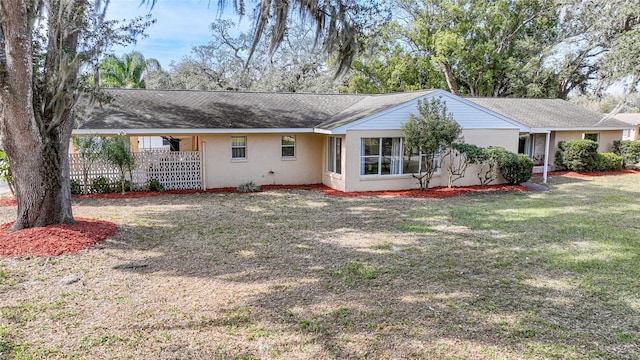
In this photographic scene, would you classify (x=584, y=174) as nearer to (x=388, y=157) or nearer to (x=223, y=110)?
(x=388, y=157)

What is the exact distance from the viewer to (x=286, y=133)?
1527 cm

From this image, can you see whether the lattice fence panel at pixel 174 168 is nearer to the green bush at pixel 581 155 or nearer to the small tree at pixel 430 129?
the small tree at pixel 430 129

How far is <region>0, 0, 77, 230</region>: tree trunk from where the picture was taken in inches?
276

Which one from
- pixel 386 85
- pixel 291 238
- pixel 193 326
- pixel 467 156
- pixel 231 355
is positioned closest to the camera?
pixel 231 355

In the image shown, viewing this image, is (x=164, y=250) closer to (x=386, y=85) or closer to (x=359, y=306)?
(x=359, y=306)

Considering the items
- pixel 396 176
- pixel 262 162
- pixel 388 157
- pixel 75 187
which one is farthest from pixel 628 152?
pixel 75 187

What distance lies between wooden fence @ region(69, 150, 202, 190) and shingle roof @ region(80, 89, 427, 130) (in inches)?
46.6

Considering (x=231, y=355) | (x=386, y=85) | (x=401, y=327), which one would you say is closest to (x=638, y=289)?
(x=401, y=327)

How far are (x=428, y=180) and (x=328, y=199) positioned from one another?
3.97 metres

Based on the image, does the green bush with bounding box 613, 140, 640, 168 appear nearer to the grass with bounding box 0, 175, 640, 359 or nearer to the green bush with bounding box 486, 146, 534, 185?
the green bush with bounding box 486, 146, 534, 185

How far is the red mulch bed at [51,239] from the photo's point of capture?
6.94 metres

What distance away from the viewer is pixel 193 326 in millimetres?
4609

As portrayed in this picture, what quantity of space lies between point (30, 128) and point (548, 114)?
21.4 metres

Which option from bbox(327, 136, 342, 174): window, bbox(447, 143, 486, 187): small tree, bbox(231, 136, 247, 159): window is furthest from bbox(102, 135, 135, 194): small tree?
bbox(447, 143, 486, 187): small tree
